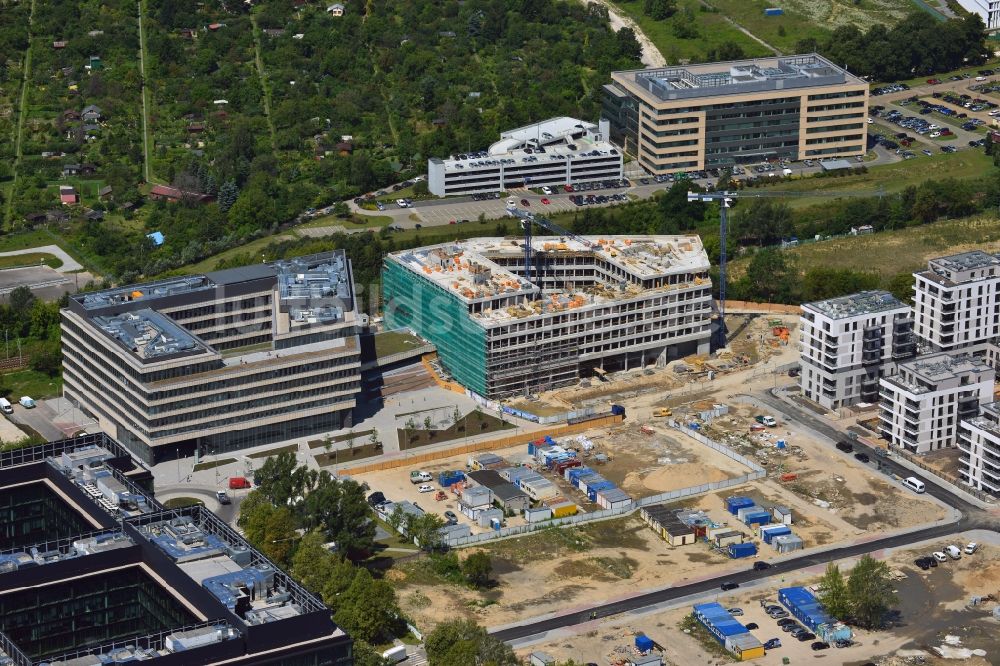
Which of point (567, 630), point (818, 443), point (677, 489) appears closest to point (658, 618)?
point (567, 630)

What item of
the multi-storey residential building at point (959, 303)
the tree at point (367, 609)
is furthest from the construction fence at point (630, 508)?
the multi-storey residential building at point (959, 303)

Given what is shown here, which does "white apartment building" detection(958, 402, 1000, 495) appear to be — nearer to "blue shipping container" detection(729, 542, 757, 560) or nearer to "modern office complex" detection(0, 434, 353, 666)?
"blue shipping container" detection(729, 542, 757, 560)

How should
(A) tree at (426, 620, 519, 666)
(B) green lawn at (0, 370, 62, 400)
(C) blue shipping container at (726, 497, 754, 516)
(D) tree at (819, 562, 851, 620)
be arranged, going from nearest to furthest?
(A) tree at (426, 620, 519, 666)
(D) tree at (819, 562, 851, 620)
(C) blue shipping container at (726, 497, 754, 516)
(B) green lawn at (0, 370, 62, 400)

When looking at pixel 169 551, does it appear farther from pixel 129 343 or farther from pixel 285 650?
pixel 129 343

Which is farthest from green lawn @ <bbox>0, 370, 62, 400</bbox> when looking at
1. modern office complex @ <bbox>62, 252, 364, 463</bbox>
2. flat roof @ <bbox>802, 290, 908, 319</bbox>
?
flat roof @ <bbox>802, 290, 908, 319</bbox>

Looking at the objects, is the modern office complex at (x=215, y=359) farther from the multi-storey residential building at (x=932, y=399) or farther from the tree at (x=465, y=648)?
the multi-storey residential building at (x=932, y=399)

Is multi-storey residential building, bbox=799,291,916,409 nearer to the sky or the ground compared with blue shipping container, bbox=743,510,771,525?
nearer to the sky

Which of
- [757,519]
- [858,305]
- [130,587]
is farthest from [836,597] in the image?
[130,587]
